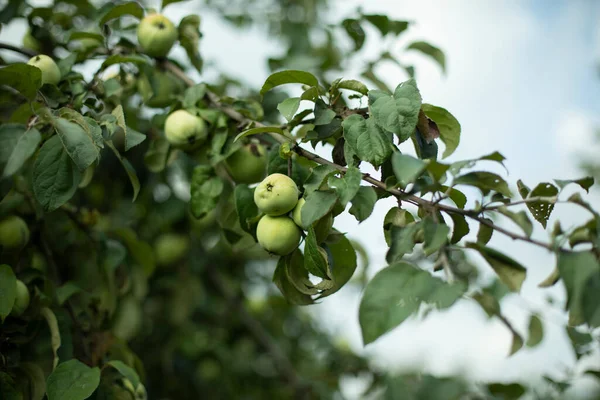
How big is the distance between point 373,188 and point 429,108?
0.17 metres

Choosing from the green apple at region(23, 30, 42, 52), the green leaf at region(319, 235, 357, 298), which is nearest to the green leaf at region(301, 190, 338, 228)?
the green leaf at region(319, 235, 357, 298)

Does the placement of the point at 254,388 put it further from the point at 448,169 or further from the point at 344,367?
the point at 448,169

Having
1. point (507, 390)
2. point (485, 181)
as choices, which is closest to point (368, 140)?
point (485, 181)

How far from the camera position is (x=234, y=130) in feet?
3.45

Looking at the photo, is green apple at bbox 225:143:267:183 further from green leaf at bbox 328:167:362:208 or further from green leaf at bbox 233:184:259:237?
green leaf at bbox 328:167:362:208

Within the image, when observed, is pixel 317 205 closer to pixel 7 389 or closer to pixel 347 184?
pixel 347 184

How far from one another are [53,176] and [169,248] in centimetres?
90

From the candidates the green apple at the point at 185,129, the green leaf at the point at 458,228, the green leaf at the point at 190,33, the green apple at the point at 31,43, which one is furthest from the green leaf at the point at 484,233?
the green apple at the point at 31,43

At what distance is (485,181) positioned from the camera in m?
0.70

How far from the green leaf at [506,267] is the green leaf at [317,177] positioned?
8.0 inches

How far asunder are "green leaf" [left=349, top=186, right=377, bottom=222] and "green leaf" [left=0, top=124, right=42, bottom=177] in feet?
1.56

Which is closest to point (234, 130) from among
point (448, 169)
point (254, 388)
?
point (448, 169)

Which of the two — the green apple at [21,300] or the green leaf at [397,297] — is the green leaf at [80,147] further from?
the green leaf at [397,297]

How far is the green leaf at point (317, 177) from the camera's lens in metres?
0.76
